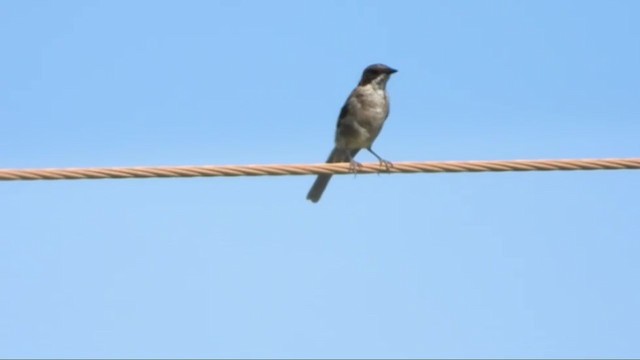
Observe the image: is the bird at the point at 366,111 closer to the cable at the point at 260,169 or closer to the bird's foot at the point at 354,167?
the bird's foot at the point at 354,167

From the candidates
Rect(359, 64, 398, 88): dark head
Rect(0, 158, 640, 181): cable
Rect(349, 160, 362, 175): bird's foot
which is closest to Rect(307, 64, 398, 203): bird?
Rect(359, 64, 398, 88): dark head

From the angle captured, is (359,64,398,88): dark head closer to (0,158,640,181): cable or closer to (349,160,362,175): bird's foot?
(349,160,362,175): bird's foot

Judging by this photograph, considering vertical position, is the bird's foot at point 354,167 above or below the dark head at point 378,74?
below

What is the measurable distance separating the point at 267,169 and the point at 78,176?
3.89ft

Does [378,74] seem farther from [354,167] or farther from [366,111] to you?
[354,167]

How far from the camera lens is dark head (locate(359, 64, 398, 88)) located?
13.6m

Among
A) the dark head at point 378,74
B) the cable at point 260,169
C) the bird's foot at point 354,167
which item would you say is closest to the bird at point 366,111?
the dark head at point 378,74

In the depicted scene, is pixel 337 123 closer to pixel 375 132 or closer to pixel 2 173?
pixel 375 132

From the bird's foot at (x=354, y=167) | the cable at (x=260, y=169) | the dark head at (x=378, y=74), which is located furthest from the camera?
the dark head at (x=378, y=74)

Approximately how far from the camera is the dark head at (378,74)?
535 inches

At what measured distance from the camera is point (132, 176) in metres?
9.11

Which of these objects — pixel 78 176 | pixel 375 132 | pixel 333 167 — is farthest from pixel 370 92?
pixel 78 176

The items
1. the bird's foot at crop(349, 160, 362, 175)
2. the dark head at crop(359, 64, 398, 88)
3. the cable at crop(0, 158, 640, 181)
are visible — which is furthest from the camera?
the dark head at crop(359, 64, 398, 88)

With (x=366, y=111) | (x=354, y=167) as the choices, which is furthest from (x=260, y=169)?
(x=366, y=111)
